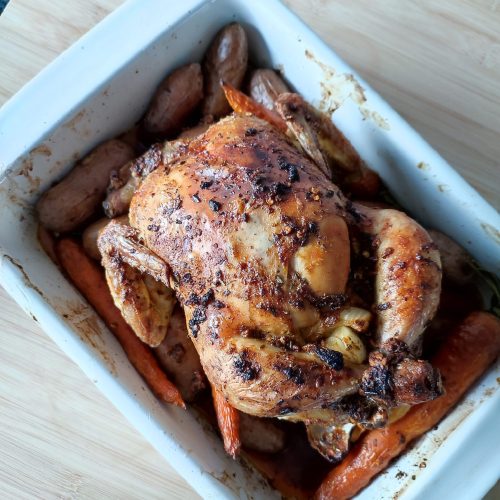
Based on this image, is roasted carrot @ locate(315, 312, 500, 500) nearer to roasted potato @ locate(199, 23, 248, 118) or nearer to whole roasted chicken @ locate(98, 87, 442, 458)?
whole roasted chicken @ locate(98, 87, 442, 458)

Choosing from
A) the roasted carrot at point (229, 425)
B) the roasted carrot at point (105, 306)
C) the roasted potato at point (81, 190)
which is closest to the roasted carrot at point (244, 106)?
the roasted potato at point (81, 190)

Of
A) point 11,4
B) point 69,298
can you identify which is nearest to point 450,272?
point 69,298

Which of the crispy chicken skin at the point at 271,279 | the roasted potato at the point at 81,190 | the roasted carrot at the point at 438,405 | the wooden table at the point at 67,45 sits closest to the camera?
the crispy chicken skin at the point at 271,279

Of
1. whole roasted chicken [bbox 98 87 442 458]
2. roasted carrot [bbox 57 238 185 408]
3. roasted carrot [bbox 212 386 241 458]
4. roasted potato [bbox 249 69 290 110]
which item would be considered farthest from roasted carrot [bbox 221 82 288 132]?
roasted carrot [bbox 212 386 241 458]

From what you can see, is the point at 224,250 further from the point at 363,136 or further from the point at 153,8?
the point at 153,8

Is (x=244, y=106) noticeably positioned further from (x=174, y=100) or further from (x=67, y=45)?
(x=67, y=45)

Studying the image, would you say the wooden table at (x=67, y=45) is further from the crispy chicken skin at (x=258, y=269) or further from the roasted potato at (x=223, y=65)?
the crispy chicken skin at (x=258, y=269)
